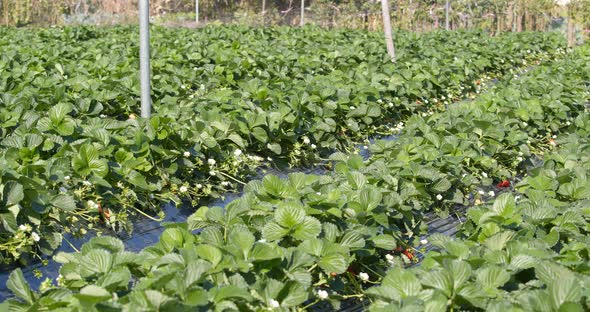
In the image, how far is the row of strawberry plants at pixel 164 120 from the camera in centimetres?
338

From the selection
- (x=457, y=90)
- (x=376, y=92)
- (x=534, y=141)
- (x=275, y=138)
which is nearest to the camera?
(x=275, y=138)

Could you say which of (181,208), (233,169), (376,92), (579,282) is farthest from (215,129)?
(579,282)

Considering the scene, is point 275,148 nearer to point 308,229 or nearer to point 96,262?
point 308,229

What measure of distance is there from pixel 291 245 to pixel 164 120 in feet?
5.79

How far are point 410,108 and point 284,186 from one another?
13.0 ft

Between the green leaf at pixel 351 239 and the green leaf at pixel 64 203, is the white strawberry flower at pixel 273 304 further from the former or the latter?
the green leaf at pixel 64 203

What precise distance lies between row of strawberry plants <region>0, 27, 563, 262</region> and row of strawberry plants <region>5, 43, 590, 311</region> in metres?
0.72

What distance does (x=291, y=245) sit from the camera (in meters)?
2.71

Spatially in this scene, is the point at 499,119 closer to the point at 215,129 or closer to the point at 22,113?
the point at 215,129

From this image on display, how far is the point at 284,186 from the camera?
10.3ft

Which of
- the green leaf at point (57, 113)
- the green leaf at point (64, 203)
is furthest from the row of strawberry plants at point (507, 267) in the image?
the green leaf at point (57, 113)

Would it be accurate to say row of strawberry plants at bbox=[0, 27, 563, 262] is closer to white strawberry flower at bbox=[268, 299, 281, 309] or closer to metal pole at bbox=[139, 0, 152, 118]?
metal pole at bbox=[139, 0, 152, 118]

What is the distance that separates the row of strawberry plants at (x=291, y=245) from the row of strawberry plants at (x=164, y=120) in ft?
2.38

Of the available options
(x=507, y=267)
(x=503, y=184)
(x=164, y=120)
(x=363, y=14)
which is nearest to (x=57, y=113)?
(x=164, y=120)
